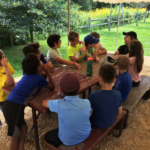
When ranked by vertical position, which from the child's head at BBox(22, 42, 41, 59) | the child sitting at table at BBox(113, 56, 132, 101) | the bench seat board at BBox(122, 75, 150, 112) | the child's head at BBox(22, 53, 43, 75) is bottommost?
the bench seat board at BBox(122, 75, 150, 112)

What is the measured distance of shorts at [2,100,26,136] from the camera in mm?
1632

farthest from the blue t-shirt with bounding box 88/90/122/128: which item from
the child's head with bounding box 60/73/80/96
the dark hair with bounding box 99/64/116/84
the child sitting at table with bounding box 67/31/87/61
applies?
the child sitting at table with bounding box 67/31/87/61

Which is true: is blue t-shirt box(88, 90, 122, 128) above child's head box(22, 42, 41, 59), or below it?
below

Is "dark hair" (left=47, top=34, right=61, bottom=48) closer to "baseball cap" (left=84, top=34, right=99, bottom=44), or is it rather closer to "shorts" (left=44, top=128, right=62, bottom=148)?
"baseball cap" (left=84, top=34, right=99, bottom=44)

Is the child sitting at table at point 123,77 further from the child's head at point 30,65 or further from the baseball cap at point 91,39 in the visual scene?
the child's head at point 30,65

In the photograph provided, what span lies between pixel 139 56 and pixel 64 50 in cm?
576

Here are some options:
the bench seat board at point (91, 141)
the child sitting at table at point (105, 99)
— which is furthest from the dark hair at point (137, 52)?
the bench seat board at point (91, 141)

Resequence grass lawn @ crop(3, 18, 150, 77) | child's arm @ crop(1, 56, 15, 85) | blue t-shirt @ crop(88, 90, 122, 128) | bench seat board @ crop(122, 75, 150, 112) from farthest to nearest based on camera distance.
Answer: grass lawn @ crop(3, 18, 150, 77) → bench seat board @ crop(122, 75, 150, 112) → child's arm @ crop(1, 56, 15, 85) → blue t-shirt @ crop(88, 90, 122, 128)

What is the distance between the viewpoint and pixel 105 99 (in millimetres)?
1526

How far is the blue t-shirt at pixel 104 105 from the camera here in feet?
5.03

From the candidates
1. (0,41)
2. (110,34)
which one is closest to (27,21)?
(0,41)

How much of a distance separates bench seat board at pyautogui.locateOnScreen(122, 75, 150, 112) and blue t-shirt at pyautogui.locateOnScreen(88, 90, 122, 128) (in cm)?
62

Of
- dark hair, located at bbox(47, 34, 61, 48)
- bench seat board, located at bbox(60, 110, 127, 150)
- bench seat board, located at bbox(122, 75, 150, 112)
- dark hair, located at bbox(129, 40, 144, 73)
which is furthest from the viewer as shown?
dark hair, located at bbox(47, 34, 61, 48)

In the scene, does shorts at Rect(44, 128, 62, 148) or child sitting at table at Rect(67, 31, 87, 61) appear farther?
child sitting at table at Rect(67, 31, 87, 61)
